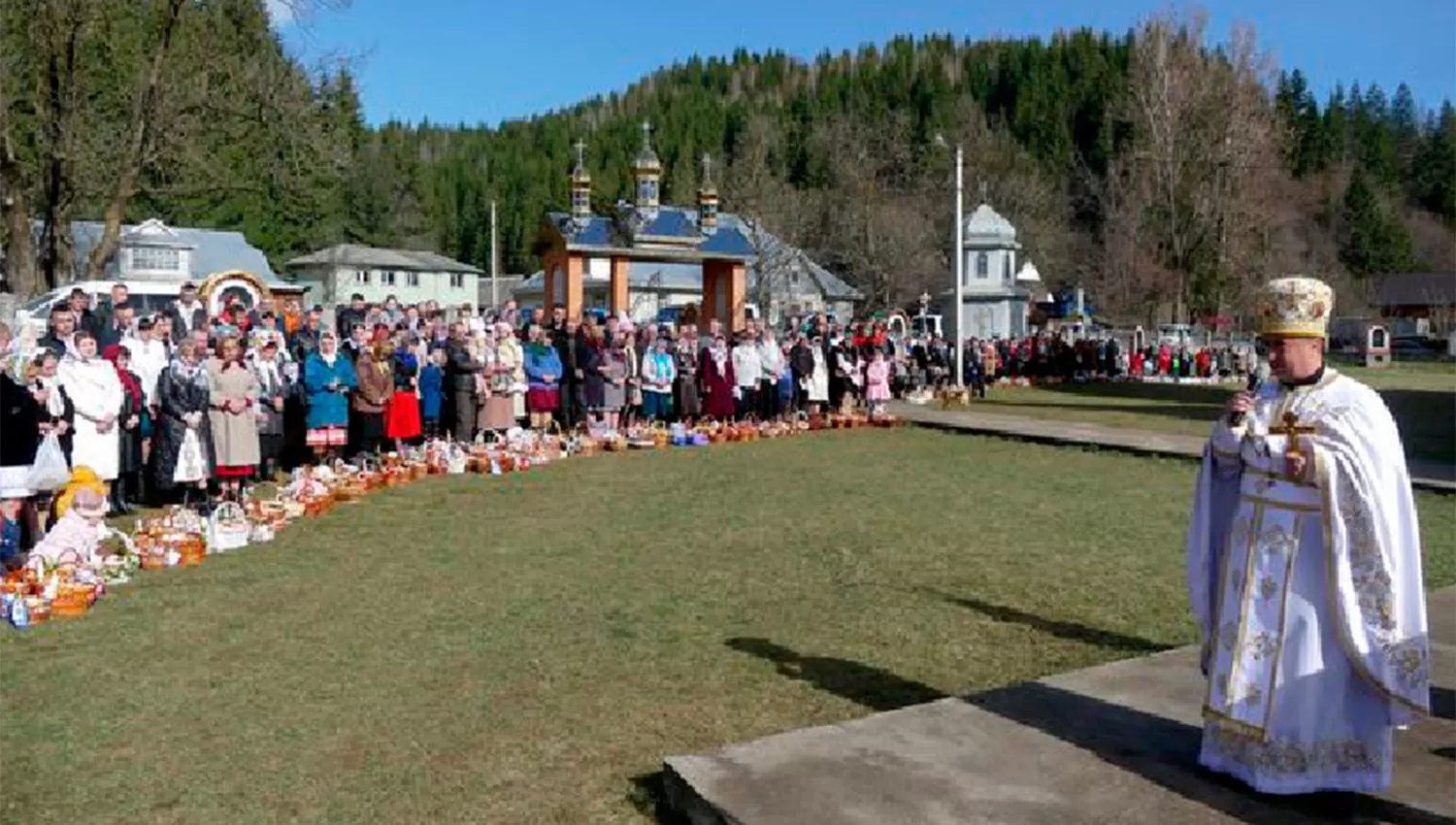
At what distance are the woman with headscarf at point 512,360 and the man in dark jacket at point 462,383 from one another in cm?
56

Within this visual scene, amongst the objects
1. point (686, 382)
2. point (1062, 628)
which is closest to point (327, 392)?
point (686, 382)

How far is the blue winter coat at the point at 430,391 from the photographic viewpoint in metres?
15.7

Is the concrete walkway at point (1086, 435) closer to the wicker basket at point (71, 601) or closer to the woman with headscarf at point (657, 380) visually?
the woman with headscarf at point (657, 380)

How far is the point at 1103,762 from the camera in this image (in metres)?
4.67

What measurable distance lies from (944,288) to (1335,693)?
211ft

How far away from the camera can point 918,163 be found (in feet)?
275

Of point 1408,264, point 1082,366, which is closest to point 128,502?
point 1082,366

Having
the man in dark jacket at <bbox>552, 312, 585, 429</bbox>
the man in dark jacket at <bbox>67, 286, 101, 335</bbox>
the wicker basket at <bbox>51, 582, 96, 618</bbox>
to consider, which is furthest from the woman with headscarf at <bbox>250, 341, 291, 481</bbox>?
the wicker basket at <bbox>51, 582, 96, 618</bbox>

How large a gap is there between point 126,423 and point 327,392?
95.8 inches

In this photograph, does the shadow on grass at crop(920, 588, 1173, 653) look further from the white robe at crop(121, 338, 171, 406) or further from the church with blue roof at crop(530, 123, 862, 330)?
the church with blue roof at crop(530, 123, 862, 330)

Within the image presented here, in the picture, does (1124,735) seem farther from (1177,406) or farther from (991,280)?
(991,280)

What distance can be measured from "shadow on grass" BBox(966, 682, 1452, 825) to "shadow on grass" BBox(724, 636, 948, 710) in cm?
51

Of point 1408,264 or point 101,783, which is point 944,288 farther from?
point 101,783

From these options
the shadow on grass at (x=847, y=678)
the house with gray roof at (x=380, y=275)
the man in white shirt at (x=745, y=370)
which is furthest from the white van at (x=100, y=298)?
the house with gray roof at (x=380, y=275)
